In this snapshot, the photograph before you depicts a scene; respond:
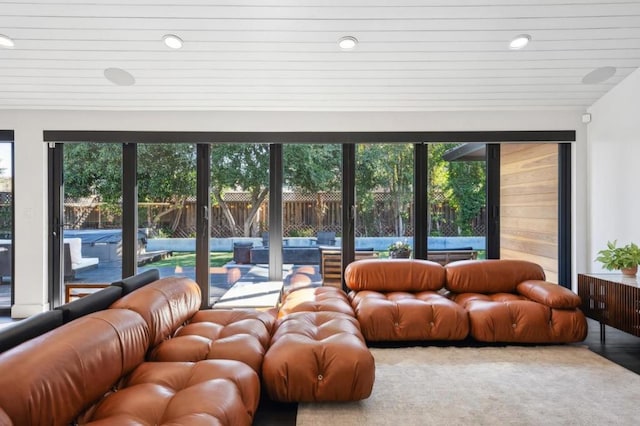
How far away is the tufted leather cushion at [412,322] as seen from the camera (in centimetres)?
286

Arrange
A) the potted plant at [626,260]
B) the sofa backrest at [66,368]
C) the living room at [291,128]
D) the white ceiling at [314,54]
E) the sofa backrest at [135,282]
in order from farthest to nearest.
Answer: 1. the living room at [291,128]
2. the potted plant at [626,260]
3. the white ceiling at [314,54]
4. the sofa backrest at [135,282]
5. the sofa backrest at [66,368]

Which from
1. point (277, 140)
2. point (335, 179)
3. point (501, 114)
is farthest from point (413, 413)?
point (501, 114)

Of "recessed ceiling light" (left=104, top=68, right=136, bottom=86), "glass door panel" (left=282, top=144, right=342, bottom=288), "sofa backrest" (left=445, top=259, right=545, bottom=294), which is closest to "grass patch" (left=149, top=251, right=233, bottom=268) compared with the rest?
"glass door panel" (left=282, top=144, right=342, bottom=288)

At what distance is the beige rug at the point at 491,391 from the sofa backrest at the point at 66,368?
1.01 metres

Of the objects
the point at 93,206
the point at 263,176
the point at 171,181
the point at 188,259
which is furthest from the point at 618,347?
the point at 93,206

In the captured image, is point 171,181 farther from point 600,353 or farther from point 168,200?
point 600,353

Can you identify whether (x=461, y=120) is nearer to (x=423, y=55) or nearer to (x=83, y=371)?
(x=423, y=55)

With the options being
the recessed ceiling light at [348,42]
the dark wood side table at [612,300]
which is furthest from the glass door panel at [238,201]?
the dark wood side table at [612,300]

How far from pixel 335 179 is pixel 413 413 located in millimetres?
2572

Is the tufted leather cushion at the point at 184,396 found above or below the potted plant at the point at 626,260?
below

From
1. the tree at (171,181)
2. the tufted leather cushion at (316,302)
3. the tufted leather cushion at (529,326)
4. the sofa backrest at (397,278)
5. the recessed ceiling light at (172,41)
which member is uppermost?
the recessed ceiling light at (172,41)

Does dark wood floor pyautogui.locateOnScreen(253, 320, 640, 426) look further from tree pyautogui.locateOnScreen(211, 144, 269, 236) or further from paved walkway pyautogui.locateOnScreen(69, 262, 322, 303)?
tree pyautogui.locateOnScreen(211, 144, 269, 236)

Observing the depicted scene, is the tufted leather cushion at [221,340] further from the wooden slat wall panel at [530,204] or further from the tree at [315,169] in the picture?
the wooden slat wall panel at [530,204]

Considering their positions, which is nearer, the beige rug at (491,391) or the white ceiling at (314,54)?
the beige rug at (491,391)
